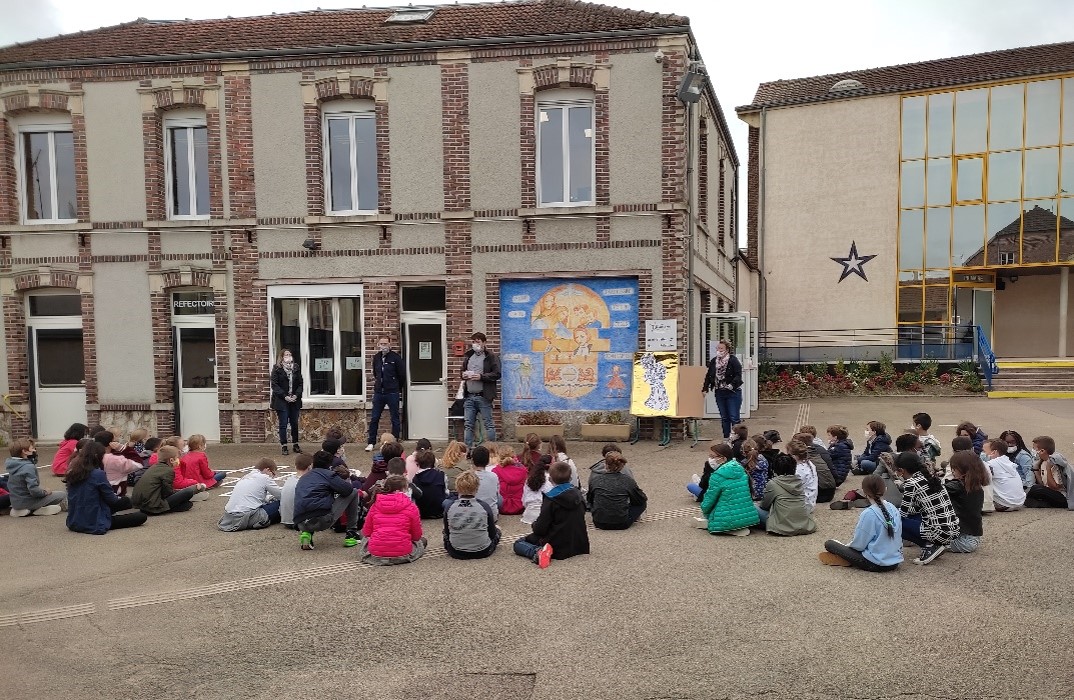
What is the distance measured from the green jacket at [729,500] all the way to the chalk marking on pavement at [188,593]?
9.02 feet

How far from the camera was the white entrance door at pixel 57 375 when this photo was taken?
1449cm

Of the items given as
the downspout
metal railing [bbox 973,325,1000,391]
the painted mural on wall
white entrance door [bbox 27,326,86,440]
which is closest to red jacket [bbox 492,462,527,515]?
the painted mural on wall

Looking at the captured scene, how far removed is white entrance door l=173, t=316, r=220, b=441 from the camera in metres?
14.2

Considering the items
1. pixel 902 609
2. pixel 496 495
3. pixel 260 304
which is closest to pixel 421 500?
pixel 496 495

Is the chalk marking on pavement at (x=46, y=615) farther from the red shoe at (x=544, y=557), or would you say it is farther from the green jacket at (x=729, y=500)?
the green jacket at (x=729, y=500)

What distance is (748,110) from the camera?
27562mm

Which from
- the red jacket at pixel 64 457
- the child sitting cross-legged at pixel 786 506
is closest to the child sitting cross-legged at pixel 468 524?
the child sitting cross-legged at pixel 786 506

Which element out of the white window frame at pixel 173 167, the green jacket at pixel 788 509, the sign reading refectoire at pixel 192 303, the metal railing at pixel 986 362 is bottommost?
the green jacket at pixel 788 509

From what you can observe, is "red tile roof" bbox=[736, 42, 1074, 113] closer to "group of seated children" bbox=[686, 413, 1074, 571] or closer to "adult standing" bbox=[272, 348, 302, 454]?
"group of seated children" bbox=[686, 413, 1074, 571]

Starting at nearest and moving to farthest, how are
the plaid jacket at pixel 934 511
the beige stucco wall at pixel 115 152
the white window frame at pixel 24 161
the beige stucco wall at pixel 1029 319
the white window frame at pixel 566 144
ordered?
the plaid jacket at pixel 934 511 < the white window frame at pixel 566 144 < the beige stucco wall at pixel 115 152 < the white window frame at pixel 24 161 < the beige stucco wall at pixel 1029 319

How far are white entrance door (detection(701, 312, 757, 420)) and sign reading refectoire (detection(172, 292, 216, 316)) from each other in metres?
9.73

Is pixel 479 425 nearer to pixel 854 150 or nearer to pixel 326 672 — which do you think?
pixel 326 672

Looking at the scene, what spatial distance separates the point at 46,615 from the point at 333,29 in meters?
12.2

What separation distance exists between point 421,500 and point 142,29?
13550 millimetres
